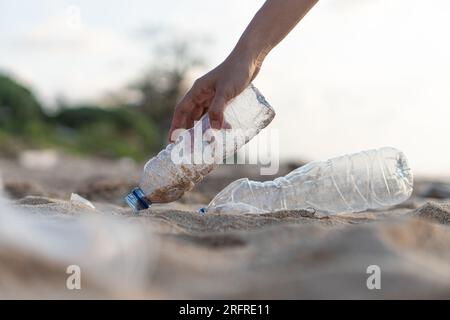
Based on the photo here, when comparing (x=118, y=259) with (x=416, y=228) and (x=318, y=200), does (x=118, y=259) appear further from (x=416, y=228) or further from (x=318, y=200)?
(x=318, y=200)

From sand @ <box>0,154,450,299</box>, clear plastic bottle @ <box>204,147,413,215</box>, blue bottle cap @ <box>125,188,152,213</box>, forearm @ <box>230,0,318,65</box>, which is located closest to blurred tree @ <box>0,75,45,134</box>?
clear plastic bottle @ <box>204,147,413,215</box>

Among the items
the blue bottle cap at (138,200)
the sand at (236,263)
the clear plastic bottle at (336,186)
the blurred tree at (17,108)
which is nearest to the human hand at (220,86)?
the blue bottle cap at (138,200)

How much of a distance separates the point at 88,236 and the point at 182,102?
1.26 meters

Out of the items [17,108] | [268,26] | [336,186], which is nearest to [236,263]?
→ [268,26]

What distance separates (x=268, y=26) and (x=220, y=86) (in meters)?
0.31

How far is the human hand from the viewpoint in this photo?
2.46m

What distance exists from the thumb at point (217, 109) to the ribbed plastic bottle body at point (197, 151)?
0.20m

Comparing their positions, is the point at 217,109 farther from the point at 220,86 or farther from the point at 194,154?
the point at 194,154

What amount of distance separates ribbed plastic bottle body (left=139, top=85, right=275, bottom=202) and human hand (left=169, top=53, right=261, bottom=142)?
10 cm

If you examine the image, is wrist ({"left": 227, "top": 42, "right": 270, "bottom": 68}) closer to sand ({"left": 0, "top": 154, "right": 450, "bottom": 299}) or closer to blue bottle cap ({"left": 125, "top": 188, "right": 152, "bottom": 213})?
blue bottle cap ({"left": 125, "top": 188, "right": 152, "bottom": 213})

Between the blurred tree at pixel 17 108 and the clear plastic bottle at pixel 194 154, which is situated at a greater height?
the blurred tree at pixel 17 108

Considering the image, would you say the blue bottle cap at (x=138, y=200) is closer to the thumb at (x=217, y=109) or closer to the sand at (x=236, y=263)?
the thumb at (x=217, y=109)

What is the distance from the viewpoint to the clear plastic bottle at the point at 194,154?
9.04 ft
